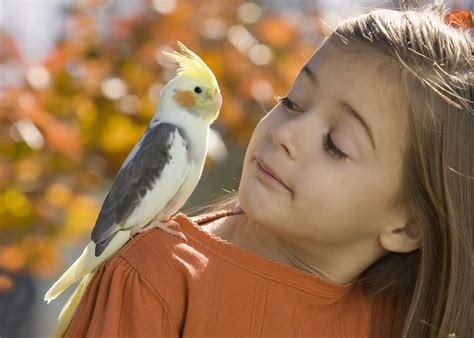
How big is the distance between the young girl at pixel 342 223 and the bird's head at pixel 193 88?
108mm

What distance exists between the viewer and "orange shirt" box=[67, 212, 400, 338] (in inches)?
59.2

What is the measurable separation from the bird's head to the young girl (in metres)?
0.11

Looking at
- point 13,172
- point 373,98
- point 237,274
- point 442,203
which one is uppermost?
point 373,98

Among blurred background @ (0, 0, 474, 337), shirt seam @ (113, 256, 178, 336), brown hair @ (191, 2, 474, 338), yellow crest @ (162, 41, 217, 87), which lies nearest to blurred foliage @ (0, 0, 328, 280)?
blurred background @ (0, 0, 474, 337)

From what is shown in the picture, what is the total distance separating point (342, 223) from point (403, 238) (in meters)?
Answer: 0.18

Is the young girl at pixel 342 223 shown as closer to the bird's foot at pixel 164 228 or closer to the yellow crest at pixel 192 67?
the bird's foot at pixel 164 228

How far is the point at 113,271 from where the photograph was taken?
1.52 metres

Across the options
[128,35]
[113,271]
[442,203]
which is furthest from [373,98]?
[128,35]

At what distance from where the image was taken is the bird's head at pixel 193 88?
1617mm

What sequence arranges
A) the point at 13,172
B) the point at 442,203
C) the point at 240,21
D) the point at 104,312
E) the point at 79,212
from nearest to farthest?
the point at 104,312, the point at 442,203, the point at 13,172, the point at 79,212, the point at 240,21

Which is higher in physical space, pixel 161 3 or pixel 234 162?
pixel 161 3

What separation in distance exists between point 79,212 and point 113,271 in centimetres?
101

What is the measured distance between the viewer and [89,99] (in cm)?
251

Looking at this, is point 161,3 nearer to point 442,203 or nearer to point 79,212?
point 79,212
